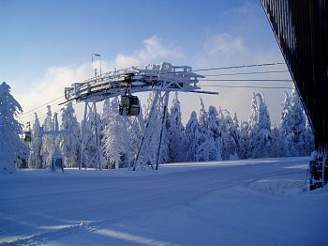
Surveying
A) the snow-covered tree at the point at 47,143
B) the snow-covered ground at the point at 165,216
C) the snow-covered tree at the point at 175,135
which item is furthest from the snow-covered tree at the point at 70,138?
the snow-covered ground at the point at 165,216

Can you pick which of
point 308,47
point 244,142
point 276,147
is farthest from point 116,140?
point 308,47

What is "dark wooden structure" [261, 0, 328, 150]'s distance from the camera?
11133 millimetres

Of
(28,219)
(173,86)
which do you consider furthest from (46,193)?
(173,86)

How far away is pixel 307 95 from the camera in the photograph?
52.6 feet

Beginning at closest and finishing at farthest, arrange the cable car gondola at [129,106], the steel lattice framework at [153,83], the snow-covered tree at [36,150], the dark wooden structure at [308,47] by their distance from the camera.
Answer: the dark wooden structure at [308,47], the cable car gondola at [129,106], the steel lattice framework at [153,83], the snow-covered tree at [36,150]

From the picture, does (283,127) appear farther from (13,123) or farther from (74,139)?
(13,123)

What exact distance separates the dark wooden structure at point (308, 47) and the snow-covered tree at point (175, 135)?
2240 inches

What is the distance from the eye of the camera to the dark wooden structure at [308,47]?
36.5 feet

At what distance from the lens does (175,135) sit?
74375mm

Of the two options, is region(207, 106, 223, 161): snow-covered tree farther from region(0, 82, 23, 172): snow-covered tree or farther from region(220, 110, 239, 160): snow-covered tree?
region(0, 82, 23, 172): snow-covered tree

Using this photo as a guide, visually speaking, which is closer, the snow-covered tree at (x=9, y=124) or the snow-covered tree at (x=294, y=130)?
the snow-covered tree at (x=9, y=124)

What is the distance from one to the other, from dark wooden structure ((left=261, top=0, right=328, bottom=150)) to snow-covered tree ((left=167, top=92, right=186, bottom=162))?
187ft

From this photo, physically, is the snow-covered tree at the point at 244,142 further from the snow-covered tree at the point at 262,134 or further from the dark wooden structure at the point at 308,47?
the dark wooden structure at the point at 308,47

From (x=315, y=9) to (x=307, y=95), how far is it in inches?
230
